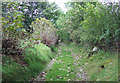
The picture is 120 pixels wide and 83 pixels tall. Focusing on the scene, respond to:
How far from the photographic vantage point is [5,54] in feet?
14.6

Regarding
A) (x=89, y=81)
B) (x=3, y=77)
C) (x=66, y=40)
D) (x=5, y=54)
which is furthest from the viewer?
(x=66, y=40)

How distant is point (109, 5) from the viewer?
4.94 meters

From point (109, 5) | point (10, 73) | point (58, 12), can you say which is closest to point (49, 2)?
point (58, 12)

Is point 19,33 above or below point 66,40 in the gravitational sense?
above

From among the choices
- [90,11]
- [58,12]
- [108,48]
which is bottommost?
[108,48]

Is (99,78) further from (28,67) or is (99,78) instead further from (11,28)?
(11,28)

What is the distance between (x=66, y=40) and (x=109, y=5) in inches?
561

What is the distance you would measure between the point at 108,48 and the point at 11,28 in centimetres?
441

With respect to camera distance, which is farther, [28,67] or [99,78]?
[28,67]

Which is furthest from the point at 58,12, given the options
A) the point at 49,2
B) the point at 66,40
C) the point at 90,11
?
the point at 90,11

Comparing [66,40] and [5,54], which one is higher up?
[5,54]

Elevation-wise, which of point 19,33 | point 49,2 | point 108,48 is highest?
point 49,2

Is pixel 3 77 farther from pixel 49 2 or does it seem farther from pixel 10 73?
pixel 49 2

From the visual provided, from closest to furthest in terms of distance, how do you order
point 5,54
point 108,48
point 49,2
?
point 5,54, point 108,48, point 49,2
